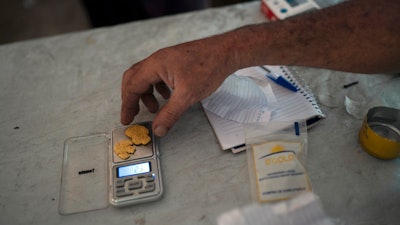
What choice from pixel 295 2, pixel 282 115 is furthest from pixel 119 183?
pixel 295 2

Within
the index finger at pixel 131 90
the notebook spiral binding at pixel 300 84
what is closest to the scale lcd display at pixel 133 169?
the index finger at pixel 131 90

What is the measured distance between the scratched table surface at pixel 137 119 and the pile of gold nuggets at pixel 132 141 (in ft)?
0.16

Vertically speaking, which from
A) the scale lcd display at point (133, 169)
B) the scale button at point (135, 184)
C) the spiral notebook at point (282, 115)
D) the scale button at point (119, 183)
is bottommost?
the scale button at point (135, 184)

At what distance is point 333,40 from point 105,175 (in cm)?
54

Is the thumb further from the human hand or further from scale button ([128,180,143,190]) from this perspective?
scale button ([128,180,143,190])

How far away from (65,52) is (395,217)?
91 cm

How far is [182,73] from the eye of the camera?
2.19ft

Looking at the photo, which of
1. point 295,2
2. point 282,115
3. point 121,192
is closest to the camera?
point 121,192

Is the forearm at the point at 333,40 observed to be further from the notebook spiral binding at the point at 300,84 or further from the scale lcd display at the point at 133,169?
the scale lcd display at the point at 133,169

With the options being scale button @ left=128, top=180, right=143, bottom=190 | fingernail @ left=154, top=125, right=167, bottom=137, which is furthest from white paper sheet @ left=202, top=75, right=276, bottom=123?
scale button @ left=128, top=180, right=143, bottom=190

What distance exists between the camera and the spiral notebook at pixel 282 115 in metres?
0.71

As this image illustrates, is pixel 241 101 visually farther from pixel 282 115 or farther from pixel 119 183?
pixel 119 183

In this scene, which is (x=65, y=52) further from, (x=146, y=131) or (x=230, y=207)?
(x=230, y=207)

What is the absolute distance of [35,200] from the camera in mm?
665
